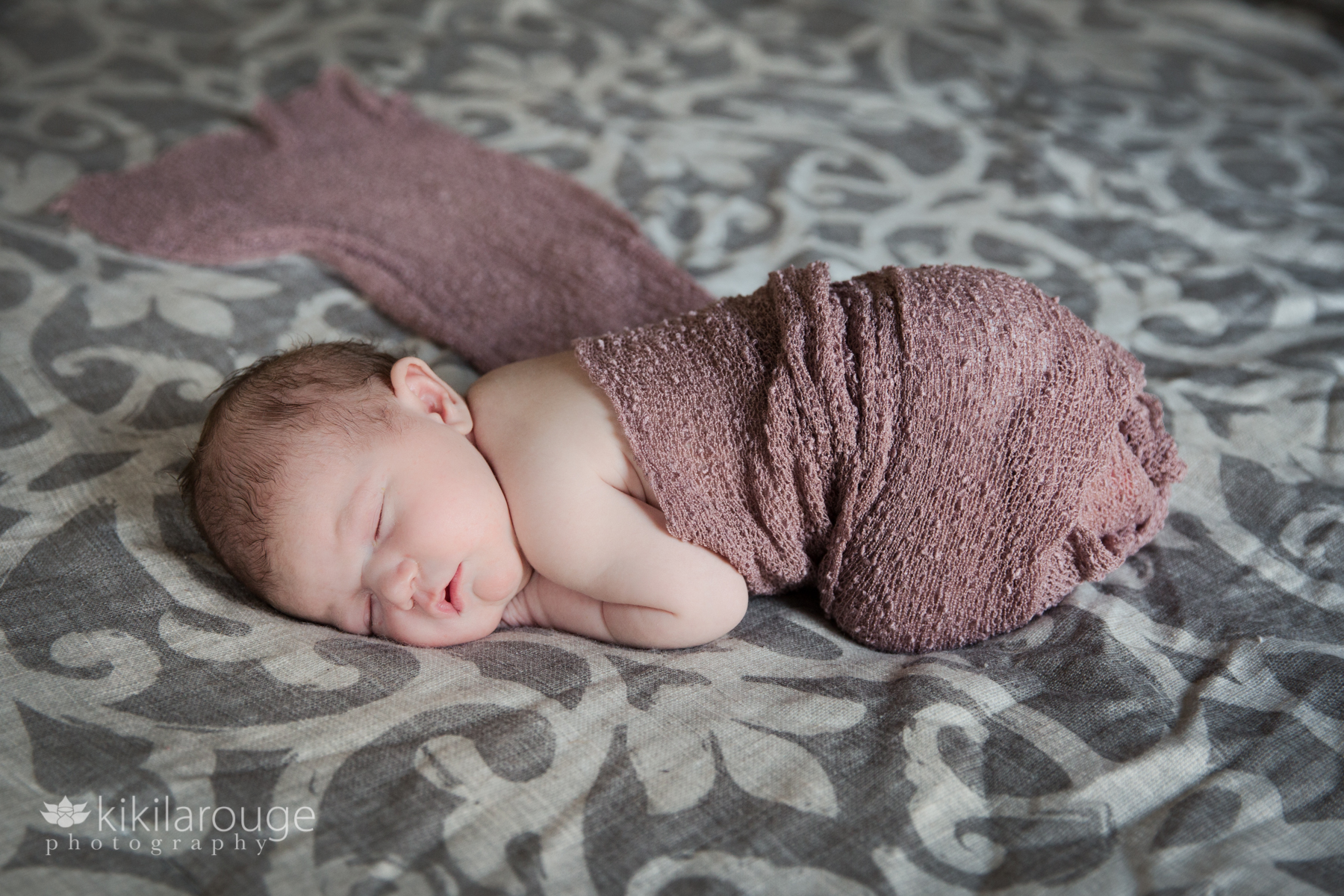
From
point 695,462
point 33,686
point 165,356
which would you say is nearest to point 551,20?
point 165,356

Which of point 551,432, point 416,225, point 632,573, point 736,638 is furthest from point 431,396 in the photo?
point 416,225

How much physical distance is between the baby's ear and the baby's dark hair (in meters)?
0.02

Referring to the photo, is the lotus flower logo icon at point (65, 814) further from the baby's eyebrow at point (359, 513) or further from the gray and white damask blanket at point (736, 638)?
the baby's eyebrow at point (359, 513)

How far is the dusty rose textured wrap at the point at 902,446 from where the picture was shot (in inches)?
33.5

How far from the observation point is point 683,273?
1.26 meters

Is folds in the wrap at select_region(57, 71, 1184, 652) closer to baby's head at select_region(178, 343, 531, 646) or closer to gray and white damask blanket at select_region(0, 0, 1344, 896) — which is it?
gray and white damask blanket at select_region(0, 0, 1344, 896)

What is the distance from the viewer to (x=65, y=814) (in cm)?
68

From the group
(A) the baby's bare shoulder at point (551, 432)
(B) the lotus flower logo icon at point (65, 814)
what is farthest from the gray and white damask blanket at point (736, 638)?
(A) the baby's bare shoulder at point (551, 432)

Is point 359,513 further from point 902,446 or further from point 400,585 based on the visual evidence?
point 902,446

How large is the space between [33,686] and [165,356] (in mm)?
458

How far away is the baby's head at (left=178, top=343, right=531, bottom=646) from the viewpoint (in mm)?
840
